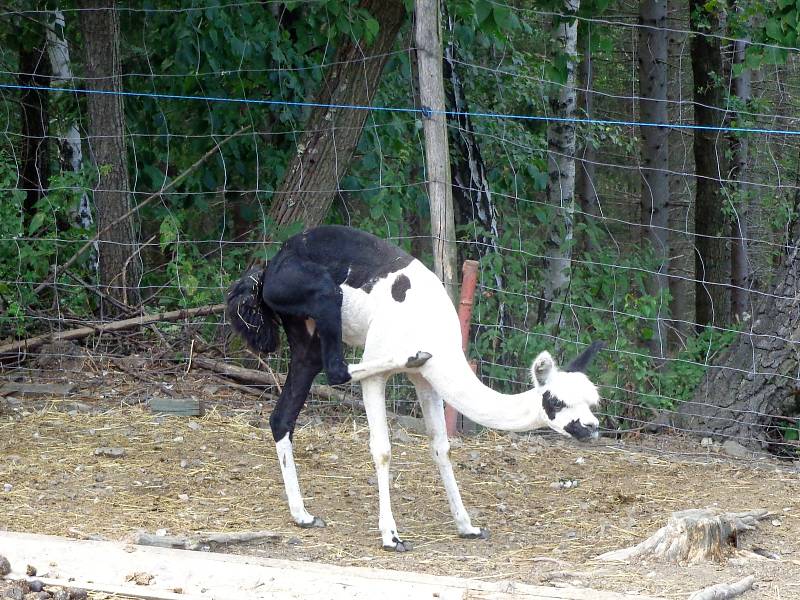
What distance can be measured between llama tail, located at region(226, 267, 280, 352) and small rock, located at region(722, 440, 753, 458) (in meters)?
3.26

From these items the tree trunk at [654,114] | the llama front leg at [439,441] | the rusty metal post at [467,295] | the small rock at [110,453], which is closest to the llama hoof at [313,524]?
the llama front leg at [439,441]

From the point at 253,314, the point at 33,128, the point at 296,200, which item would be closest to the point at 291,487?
the point at 253,314

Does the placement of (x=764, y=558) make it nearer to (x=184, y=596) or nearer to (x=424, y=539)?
(x=424, y=539)

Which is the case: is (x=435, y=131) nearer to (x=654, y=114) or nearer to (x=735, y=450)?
(x=735, y=450)

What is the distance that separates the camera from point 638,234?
50.3ft

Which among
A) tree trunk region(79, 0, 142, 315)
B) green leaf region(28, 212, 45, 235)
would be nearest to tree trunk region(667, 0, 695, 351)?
tree trunk region(79, 0, 142, 315)

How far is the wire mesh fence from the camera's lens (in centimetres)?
757

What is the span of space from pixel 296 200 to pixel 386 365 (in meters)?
3.50

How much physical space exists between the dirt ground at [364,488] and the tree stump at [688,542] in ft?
0.27

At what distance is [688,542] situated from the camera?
4.63 meters

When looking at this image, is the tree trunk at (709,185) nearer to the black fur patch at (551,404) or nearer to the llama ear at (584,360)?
the llama ear at (584,360)

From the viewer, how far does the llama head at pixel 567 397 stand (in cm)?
474

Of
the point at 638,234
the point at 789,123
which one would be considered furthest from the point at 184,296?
the point at 638,234

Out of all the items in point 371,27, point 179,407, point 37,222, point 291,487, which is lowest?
point 179,407
